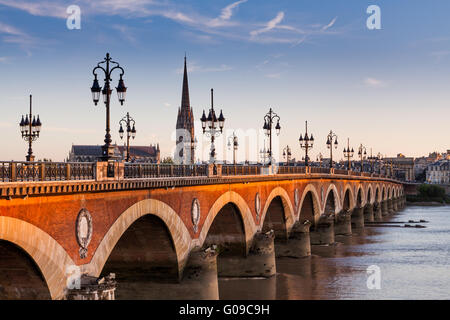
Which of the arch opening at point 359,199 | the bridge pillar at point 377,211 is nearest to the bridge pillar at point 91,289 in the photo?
the arch opening at point 359,199

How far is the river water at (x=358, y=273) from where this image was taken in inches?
1494

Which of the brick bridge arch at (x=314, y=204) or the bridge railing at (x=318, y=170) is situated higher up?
the bridge railing at (x=318, y=170)

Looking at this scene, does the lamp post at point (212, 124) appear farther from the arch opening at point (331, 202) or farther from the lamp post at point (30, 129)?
the arch opening at point (331, 202)

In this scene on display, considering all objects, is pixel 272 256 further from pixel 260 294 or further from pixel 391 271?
pixel 391 271

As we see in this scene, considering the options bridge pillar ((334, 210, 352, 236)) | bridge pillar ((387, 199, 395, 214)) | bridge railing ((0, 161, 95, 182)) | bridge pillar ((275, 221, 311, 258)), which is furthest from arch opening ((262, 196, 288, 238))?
bridge pillar ((387, 199, 395, 214))

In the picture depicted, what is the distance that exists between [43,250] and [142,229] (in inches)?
412

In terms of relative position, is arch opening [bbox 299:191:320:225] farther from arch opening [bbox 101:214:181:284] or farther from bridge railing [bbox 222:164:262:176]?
arch opening [bbox 101:214:181:284]

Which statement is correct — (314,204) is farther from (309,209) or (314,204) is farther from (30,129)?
(30,129)

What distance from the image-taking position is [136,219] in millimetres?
A: 24719

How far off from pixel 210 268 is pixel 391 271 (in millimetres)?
21872

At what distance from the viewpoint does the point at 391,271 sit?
47.4 m

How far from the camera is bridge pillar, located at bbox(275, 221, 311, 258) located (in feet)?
168

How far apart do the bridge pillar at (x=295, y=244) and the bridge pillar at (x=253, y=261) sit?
1035 centimetres
